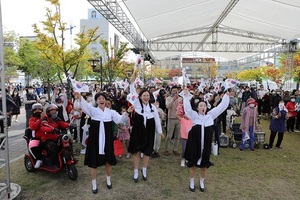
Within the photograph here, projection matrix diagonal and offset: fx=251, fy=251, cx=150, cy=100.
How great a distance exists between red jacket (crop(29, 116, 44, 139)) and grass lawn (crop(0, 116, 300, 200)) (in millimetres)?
836

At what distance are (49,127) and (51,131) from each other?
3.4 inches

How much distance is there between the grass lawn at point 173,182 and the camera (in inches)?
164

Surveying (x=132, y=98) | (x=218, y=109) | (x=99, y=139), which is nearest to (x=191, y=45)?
(x=132, y=98)

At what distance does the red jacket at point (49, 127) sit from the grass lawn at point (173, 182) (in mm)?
793

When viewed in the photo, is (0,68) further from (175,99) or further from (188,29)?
(188,29)

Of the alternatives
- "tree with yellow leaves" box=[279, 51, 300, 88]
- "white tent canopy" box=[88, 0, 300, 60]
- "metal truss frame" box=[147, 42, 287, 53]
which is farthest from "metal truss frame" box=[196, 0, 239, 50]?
"tree with yellow leaves" box=[279, 51, 300, 88]

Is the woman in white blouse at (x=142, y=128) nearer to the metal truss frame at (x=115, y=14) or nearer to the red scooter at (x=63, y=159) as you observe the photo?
the red scooter at (x=63, y=159)

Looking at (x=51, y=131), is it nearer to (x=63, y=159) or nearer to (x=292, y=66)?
(x=63, y=159)

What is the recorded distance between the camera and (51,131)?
455 cm

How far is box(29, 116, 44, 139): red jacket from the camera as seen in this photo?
4539 mm

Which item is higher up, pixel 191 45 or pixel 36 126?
pixel 191 45

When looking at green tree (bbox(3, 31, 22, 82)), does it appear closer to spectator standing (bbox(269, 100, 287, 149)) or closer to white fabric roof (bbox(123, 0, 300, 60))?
white fabric roof (bbox(123, 0, 300, 60))

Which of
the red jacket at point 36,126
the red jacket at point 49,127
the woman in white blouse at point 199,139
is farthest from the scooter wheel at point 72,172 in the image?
the woman in white blouse at point 199,139

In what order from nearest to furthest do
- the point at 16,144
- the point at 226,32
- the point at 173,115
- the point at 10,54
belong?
the point at 173,115 → the point at 16,144 → the point at 226,32 → the point at 10,54
